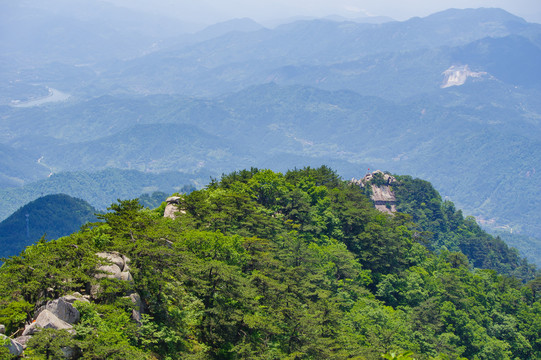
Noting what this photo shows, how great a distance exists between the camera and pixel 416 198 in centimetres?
15188

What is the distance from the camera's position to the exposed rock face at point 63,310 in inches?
1075

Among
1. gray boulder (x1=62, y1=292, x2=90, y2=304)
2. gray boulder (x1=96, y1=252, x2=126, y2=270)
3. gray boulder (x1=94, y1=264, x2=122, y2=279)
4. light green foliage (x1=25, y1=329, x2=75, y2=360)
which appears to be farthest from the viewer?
gray boulder (x1=96, y1=252, x2=126, y2=270)

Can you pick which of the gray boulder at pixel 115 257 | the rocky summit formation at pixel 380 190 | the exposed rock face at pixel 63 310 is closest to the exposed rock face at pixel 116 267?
the gray boulder at pixel 115 257

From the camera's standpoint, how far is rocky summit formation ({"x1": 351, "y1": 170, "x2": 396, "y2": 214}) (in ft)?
452

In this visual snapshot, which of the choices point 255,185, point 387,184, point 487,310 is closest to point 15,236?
point 387,184

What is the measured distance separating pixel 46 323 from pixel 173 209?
97.0ft

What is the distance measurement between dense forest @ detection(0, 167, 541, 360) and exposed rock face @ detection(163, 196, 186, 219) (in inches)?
23.0

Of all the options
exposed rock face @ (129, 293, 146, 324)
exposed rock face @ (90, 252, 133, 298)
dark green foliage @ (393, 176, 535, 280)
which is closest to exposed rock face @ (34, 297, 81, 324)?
exposed rock face @ (90, 252, 133, 298)

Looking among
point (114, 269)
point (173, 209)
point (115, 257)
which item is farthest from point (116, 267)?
point (173, 209)

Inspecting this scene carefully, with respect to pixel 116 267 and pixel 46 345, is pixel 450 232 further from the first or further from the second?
pixel 46 345

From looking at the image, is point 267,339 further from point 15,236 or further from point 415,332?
point 15,236

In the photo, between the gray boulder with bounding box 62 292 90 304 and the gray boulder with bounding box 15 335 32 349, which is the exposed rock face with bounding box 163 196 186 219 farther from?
the gray boulder with bounding box 15 335 32 349

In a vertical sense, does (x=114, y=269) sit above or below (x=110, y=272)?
below

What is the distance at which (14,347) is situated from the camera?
79.3 ft
